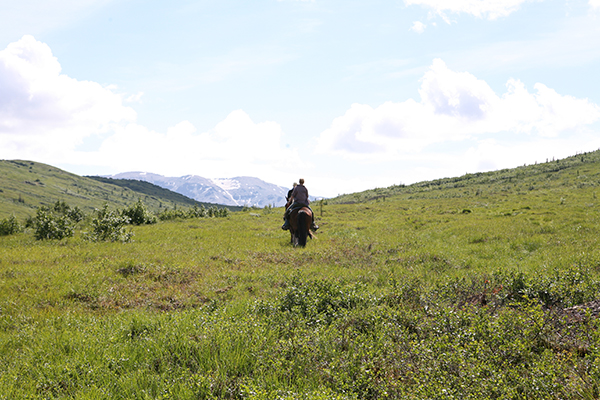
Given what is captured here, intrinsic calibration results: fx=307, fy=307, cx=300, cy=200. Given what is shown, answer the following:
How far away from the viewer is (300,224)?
18.7 m

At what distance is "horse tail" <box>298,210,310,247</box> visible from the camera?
61.1 ft

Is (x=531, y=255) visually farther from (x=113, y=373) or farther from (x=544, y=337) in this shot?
(x=113, y=373)

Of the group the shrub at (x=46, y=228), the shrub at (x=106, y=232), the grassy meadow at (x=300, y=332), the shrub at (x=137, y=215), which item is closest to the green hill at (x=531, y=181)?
the grassy meadow at (x=300, y=332)

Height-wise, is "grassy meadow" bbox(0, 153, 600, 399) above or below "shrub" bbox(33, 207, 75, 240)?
below

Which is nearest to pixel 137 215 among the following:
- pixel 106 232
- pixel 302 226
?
pixel 106 232

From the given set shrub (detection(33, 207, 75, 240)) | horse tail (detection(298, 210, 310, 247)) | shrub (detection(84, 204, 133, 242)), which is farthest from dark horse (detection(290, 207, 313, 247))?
shrub (detection(33, 207, 75, 240))

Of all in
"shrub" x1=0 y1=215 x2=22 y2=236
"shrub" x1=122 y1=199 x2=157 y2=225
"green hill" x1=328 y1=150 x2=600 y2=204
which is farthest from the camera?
"green hill" x1=328 y1=150 x2=600 y2=204

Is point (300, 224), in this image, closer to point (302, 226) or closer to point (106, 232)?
point (302, 226)

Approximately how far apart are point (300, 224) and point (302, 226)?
172mm

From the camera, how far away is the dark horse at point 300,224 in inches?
734

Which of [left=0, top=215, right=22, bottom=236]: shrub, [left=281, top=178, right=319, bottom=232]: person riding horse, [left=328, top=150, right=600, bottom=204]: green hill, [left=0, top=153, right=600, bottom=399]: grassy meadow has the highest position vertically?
[left=328, top=150, right=600, bottom=204]: green hill

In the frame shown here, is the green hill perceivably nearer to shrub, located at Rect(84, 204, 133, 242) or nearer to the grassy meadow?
the grassy meadow

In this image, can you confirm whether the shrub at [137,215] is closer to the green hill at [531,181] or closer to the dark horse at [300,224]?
the dark horse at [300,224]

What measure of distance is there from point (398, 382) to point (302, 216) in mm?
14419
